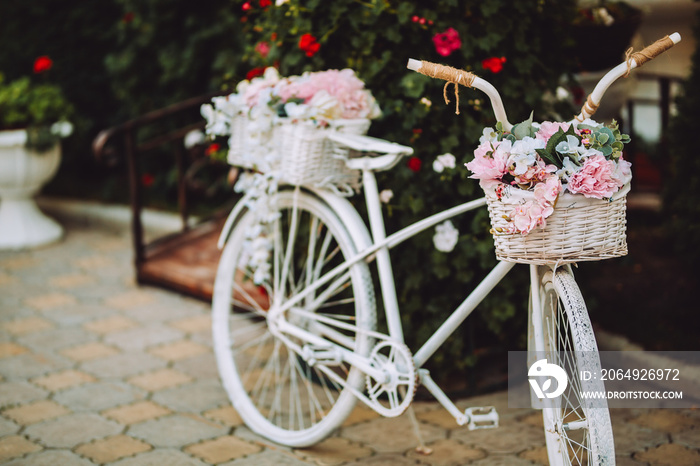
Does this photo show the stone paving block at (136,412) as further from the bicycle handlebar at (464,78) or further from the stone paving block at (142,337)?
the bicycle handlebar at (464,78)

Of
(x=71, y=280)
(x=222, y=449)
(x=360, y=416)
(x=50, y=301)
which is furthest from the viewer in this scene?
(x=71, y=280)

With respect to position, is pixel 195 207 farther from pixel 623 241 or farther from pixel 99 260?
pixel 623 241

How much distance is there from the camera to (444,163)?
3.10 meters

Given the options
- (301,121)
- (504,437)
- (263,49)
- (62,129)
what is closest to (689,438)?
(504,437)

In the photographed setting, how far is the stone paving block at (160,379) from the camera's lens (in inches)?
141

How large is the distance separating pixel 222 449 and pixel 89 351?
4.21 ft

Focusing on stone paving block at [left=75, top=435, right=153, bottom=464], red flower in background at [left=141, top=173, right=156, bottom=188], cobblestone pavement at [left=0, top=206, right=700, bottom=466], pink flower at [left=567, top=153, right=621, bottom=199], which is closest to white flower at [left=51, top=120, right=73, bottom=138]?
red flower in background at [left=141, top=173, right=156, bottom=188]

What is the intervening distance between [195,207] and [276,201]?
150 inches

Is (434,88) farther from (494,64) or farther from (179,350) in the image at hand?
(179,350)

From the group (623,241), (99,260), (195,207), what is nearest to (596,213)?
(623,241)

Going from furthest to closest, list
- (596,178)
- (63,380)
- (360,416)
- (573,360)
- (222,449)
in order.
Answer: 1. (63,380)
2. (360,416)
3. (222,449)
4. (573,360)
5. (596,178)

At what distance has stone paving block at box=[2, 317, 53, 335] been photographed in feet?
14.0

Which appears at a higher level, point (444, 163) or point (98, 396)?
point (444, 163)

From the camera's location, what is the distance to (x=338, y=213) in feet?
9.50
